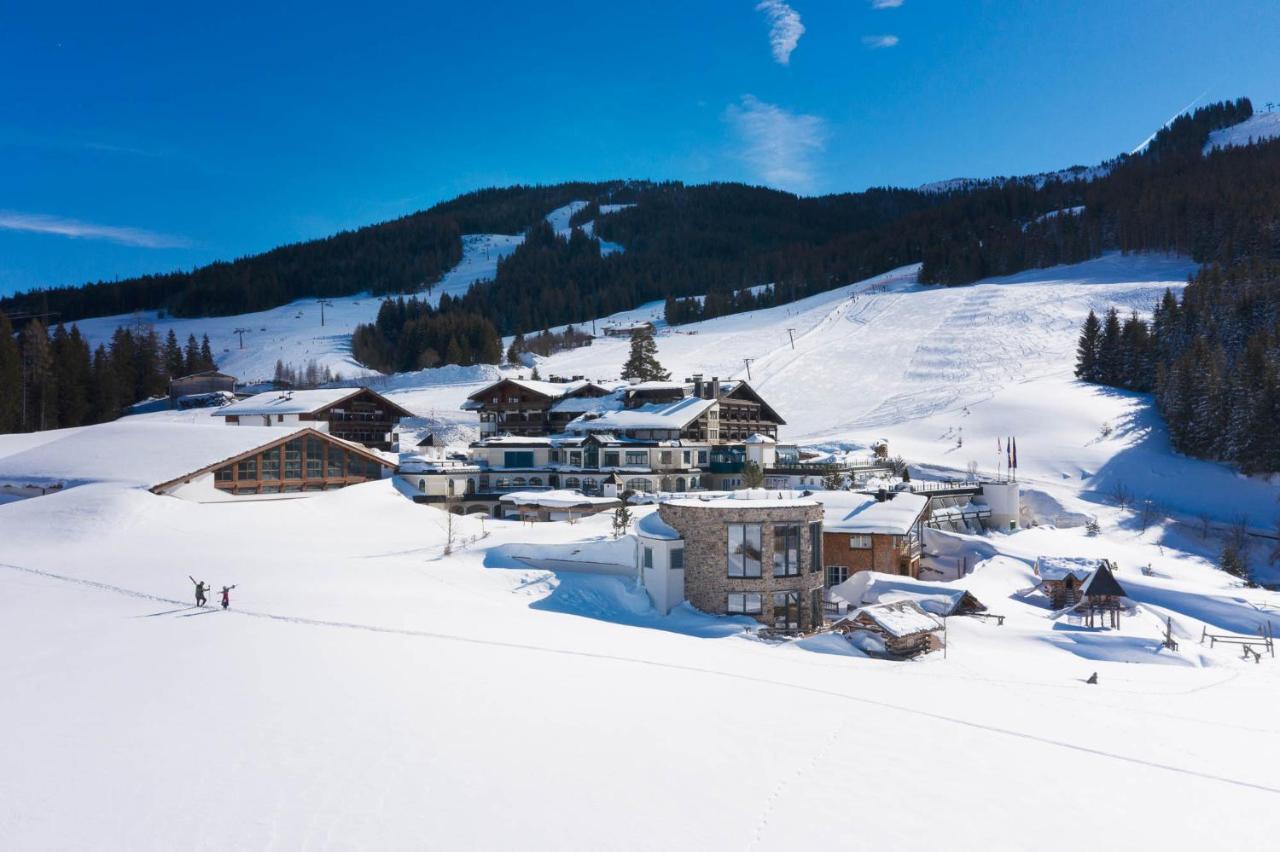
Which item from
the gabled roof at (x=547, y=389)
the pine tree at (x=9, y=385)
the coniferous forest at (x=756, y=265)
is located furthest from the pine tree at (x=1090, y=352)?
the pine tree at (x=9, y=385)

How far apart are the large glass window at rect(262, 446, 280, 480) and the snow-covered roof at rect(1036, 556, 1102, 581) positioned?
33310 millimetres

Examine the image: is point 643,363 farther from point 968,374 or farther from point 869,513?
point 869,513

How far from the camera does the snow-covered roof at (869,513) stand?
109ft

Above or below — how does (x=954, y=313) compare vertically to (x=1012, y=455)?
above

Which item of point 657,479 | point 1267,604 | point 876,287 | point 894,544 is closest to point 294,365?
point 657,479

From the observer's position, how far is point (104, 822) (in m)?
7.90

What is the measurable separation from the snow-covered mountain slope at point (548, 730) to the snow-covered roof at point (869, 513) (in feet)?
32.3

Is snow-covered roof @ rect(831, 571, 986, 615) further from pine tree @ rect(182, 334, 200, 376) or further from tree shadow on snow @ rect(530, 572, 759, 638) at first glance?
pine tree @ rect(182, 334, 200, 376)

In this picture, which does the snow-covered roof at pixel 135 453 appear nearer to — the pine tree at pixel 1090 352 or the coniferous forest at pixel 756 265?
the coniferous forest at pixel 756 265

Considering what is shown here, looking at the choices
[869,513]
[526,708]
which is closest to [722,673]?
[526,708]

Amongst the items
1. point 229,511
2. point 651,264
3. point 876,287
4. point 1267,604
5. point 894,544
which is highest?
point 651,264

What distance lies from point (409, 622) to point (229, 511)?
60.8 ft

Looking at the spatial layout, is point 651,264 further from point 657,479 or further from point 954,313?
point 657,479

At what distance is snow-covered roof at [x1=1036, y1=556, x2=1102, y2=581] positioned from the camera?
3156 centimetres
